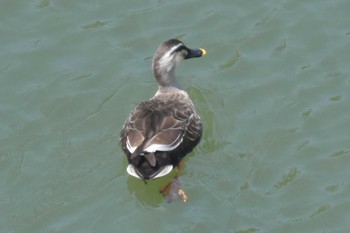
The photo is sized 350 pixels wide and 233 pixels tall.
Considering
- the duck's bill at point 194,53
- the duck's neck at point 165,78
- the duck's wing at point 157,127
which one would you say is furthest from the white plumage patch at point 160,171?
the duck's bill at point 194,53

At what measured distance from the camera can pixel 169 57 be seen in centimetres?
1455

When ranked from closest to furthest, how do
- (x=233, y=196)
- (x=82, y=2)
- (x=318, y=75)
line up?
(x=233, y=196)
(x=318, y=75)
(x=82, y=2)

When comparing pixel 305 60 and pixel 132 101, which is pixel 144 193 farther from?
pixel 305 60

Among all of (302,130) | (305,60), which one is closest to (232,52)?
(305,60)

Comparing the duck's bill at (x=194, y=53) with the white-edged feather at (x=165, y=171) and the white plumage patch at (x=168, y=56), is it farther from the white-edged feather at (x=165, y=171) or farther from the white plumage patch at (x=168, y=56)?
the white-edged feather at (x=165, y=171)

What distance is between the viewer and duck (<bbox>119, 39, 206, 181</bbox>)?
12.7 meters

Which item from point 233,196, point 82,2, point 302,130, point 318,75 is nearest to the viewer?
point 233,196

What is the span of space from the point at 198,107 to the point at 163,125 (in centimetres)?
172

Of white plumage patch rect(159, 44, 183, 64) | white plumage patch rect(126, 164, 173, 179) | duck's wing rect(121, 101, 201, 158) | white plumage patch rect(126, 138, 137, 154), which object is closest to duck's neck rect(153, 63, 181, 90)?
white plumage patch rect(159, 44, 183, 64)

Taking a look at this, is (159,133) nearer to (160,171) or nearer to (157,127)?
(157,127)

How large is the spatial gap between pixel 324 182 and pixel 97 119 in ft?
11.8

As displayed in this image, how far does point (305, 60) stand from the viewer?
49.0 ft

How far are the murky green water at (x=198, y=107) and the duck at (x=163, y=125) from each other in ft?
1.08

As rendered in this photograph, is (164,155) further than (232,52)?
No
